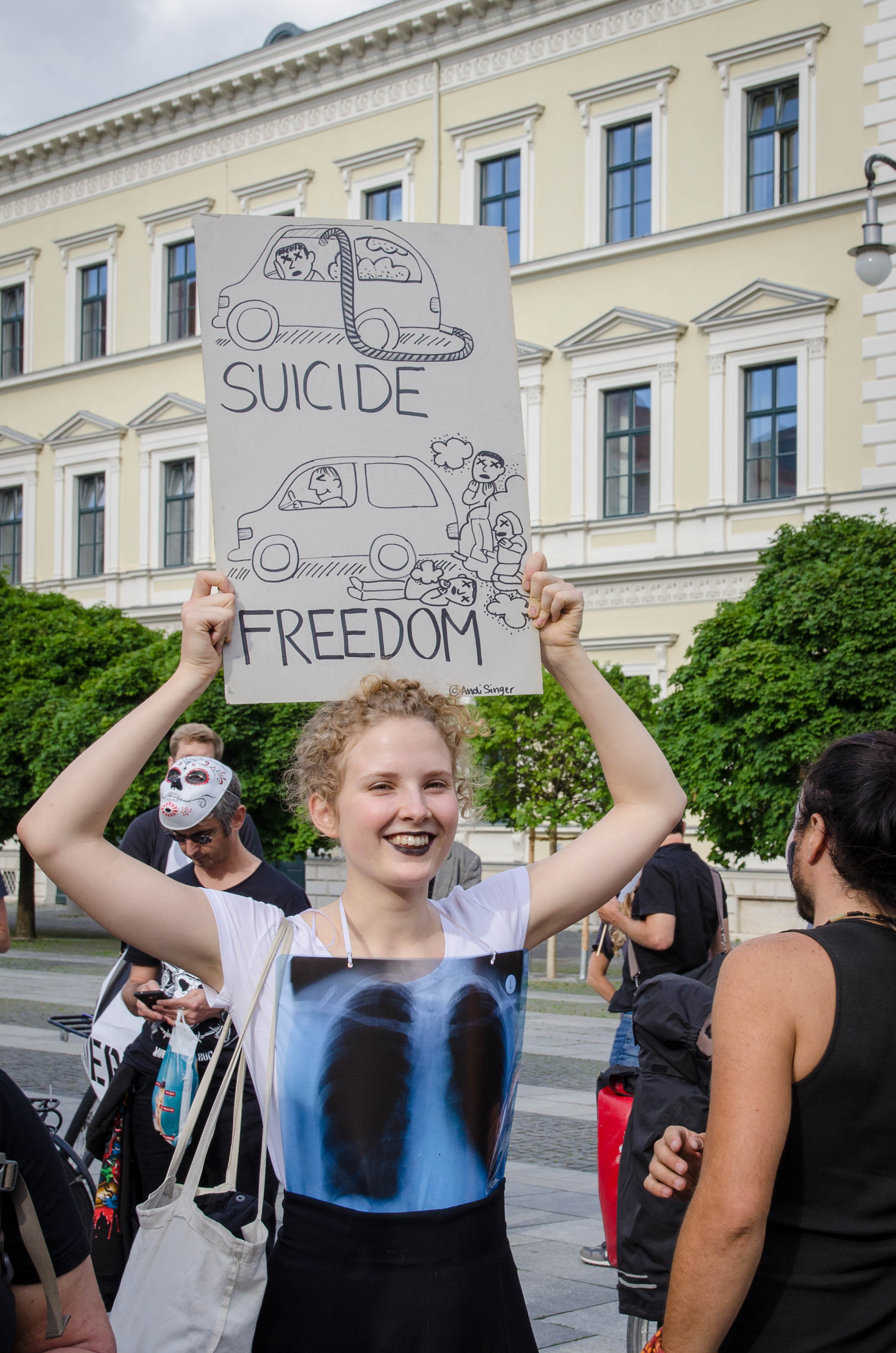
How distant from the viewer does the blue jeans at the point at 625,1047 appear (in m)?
5.39

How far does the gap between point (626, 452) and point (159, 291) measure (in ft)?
44.2

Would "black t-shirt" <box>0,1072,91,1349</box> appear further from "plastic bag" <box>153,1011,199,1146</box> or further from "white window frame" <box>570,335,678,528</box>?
"white window frame" <box>570,335,678,528</box>

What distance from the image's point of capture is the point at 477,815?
2.51 metres

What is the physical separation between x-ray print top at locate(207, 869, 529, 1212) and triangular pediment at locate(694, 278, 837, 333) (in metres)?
24.1

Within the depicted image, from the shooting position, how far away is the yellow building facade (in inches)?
964

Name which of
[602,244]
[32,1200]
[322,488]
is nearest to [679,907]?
[322,488]

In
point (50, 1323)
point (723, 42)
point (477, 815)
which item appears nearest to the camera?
point (50, 1323)

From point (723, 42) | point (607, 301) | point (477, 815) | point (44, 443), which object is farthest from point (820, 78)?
point (477, 815)

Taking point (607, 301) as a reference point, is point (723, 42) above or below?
above

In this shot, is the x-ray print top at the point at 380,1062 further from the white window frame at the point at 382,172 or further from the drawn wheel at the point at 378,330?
the white window frame at the point at 382,172

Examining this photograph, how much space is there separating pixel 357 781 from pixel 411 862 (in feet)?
0.51

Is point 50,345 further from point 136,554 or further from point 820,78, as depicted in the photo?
point 820,78

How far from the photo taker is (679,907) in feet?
17.9

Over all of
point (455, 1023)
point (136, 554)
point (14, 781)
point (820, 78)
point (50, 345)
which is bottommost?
point (14, 781)
